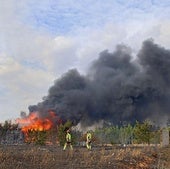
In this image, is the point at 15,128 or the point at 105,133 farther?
the point at 105,133

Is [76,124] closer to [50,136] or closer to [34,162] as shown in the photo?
[50,136]

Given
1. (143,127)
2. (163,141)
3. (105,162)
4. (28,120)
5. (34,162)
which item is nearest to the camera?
(34,162)

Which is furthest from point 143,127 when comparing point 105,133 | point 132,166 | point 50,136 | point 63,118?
point 105,133

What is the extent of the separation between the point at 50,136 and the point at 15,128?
12025 millimetres

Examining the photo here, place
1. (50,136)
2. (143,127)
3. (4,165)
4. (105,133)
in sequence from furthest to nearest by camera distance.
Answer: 1. (105,133)
2. (50,136)
3. (143,127)
4. (4,165)

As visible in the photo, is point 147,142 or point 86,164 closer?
point 86,164

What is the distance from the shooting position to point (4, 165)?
18500mm

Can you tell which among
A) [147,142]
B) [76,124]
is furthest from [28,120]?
[147,142]

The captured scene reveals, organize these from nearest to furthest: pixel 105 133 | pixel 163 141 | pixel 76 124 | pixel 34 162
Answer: pixel 34 162, pixel 163 141, pixel 76 124, pixel 105 133

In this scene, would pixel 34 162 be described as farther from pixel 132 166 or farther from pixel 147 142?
pixel 147 142

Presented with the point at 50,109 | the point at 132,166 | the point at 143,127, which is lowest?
the point at 132,166

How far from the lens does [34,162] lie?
21562 millimetres

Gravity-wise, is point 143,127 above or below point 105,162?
above

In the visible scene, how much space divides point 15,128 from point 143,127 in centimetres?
3502
